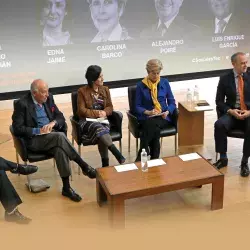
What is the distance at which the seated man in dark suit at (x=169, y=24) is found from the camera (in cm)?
698

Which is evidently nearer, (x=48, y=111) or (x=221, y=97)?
(x=48, y=111)

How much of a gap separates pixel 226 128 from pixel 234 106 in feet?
1.09

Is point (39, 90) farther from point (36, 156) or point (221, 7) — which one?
point (221, 7)

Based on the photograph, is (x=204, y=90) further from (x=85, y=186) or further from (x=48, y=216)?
(x=48, y=216)

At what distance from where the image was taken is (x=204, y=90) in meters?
7.73

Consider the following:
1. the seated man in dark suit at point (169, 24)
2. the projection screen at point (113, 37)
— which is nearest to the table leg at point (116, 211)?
the projection screen at point (113, 37)

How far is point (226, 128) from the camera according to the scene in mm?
4723

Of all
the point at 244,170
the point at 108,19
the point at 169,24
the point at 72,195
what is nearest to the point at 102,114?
the point at 72,195

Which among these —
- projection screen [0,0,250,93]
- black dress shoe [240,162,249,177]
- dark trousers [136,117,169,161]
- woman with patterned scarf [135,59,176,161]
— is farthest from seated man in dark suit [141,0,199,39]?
black dress shoe [240,162,249,177]

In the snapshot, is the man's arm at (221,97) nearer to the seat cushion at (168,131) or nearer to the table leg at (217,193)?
the seat cushion at (168,131)

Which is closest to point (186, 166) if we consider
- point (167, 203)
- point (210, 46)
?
point (167, 203)

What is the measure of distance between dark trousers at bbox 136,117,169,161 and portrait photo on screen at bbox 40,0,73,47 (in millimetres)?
2557

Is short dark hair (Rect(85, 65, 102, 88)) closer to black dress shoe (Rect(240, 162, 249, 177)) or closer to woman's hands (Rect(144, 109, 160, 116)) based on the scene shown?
woman's hands (Rect(144, 109, 160, 116))

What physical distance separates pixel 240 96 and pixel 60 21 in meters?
3.18
